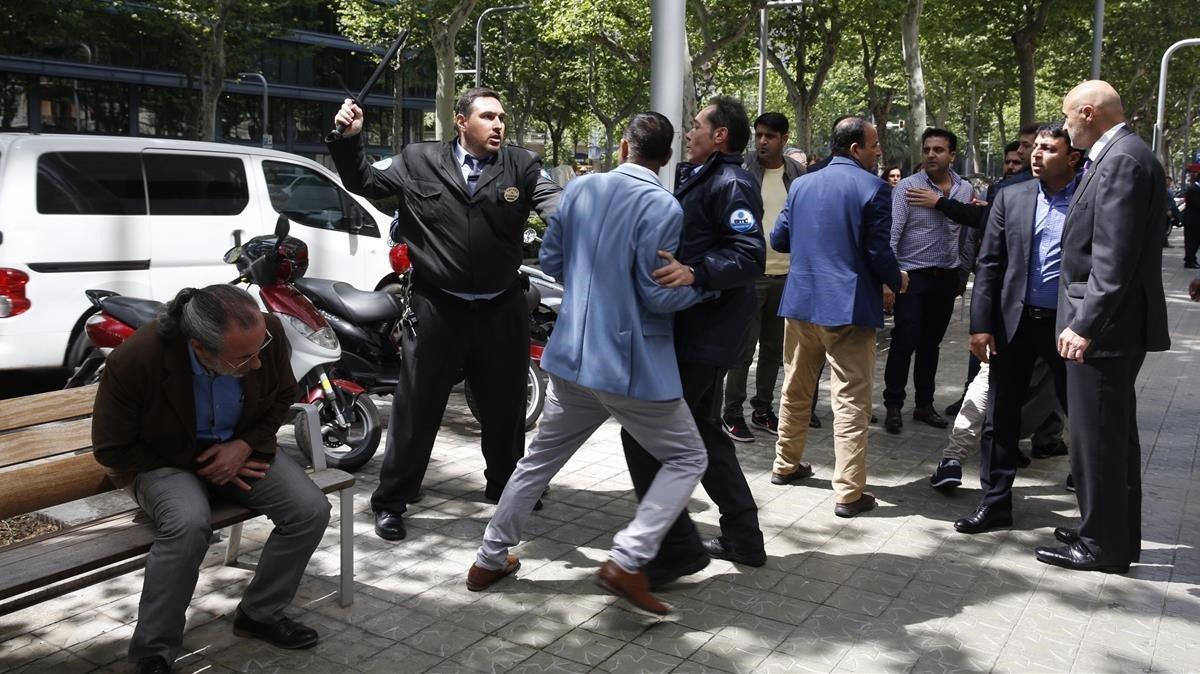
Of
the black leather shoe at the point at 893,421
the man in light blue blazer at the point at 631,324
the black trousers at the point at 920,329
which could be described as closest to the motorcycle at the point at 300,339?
the man in light blue blazer at the point at 631,324

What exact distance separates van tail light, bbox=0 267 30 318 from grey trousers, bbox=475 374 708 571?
422 cm

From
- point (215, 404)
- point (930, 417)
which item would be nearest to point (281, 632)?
point (215, 404)

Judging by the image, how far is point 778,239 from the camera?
5.89 meters

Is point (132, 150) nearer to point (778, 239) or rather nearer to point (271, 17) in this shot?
point (778, 239)

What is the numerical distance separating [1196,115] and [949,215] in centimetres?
5561

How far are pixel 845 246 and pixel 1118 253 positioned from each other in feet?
4.49

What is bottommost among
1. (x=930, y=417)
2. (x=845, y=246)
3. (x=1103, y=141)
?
(x=930, y=417)

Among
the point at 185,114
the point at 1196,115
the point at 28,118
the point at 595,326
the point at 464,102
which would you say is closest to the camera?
the point at 595,326

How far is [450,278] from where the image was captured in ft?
15.8

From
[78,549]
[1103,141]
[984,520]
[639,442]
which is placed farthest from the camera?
[984,520]

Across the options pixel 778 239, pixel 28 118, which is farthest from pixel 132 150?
pixel 28 118

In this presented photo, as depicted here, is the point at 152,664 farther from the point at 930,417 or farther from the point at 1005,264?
the point at 930,417

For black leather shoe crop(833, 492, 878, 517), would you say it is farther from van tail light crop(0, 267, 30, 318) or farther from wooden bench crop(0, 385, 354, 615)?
van tail light crop(0, 267, 30, 318)

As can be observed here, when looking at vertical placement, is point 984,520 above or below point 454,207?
below
